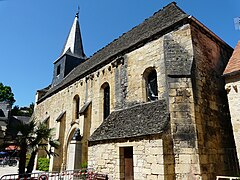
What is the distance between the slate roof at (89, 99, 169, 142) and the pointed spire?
1522cm

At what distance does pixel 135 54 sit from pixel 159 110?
12.5 ft

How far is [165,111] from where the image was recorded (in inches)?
301

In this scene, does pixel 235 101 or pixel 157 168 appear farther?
pixel 235 101

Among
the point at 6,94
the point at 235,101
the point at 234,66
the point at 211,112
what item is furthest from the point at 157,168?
the point at 6,94

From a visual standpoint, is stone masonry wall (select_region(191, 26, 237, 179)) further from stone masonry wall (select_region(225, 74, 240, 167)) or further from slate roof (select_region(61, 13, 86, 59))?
slate roof (select_region(61, 13, 86, 59))

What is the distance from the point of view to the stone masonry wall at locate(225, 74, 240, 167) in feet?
25.4

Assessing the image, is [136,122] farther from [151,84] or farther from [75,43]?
[75,43]

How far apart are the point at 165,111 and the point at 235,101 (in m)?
3.09

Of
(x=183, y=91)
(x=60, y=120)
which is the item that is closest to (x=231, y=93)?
(x=183, y=91)

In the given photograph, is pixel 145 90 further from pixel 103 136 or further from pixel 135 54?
pixel 103 136

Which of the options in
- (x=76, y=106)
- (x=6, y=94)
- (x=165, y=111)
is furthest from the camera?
(x=6, y=94)

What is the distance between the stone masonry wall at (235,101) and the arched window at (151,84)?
3.15m

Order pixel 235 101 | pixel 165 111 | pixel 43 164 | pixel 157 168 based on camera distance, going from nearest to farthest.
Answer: pixel 157 168 < pixel 165 111 < pixel 235 101 < pixel 43 164

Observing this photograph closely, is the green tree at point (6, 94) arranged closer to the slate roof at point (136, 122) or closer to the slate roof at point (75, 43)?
the slate roof at point (75, 43)
